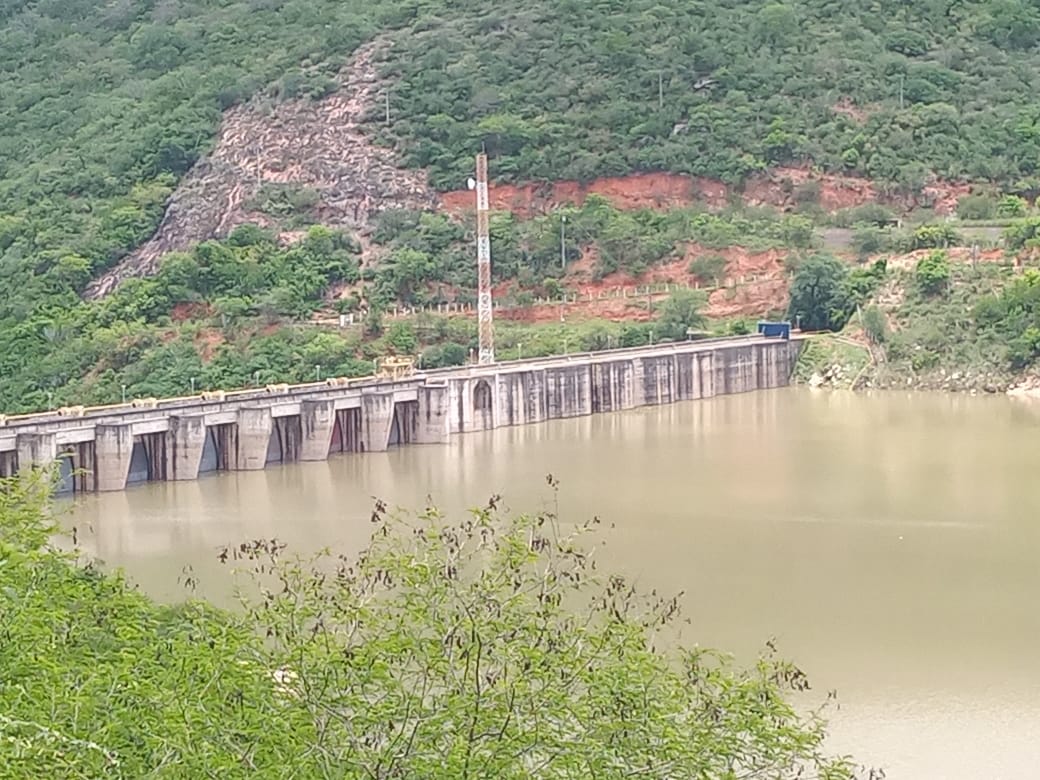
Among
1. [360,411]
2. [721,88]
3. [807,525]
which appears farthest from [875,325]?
[807,525]

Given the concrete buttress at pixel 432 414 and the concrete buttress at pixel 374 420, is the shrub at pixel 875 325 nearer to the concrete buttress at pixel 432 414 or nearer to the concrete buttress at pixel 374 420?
the concrete buttress at pixel 432 414

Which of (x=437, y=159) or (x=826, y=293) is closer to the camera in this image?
(x=826, y=293)

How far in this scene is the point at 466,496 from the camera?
3791 cm

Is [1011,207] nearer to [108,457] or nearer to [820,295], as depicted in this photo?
[820,295]

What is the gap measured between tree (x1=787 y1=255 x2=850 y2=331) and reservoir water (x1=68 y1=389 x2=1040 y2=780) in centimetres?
676

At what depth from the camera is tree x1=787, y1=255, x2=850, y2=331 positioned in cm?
6003

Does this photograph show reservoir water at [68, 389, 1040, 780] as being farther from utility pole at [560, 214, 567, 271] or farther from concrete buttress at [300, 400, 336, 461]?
utility pole at [560, 214, 567, 271]

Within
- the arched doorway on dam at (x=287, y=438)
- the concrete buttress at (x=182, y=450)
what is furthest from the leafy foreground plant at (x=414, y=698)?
the arched doorway on dam at (x=287, y=438)

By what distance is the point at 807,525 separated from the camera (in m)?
33.6

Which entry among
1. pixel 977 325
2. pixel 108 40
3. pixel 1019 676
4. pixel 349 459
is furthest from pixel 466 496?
pixel 108 40

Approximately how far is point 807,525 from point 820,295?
2754 centimetres

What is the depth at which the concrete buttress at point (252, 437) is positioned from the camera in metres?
43.6

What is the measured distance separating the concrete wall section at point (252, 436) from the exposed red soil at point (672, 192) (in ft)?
89.5

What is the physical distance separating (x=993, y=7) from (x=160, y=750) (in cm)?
7451
